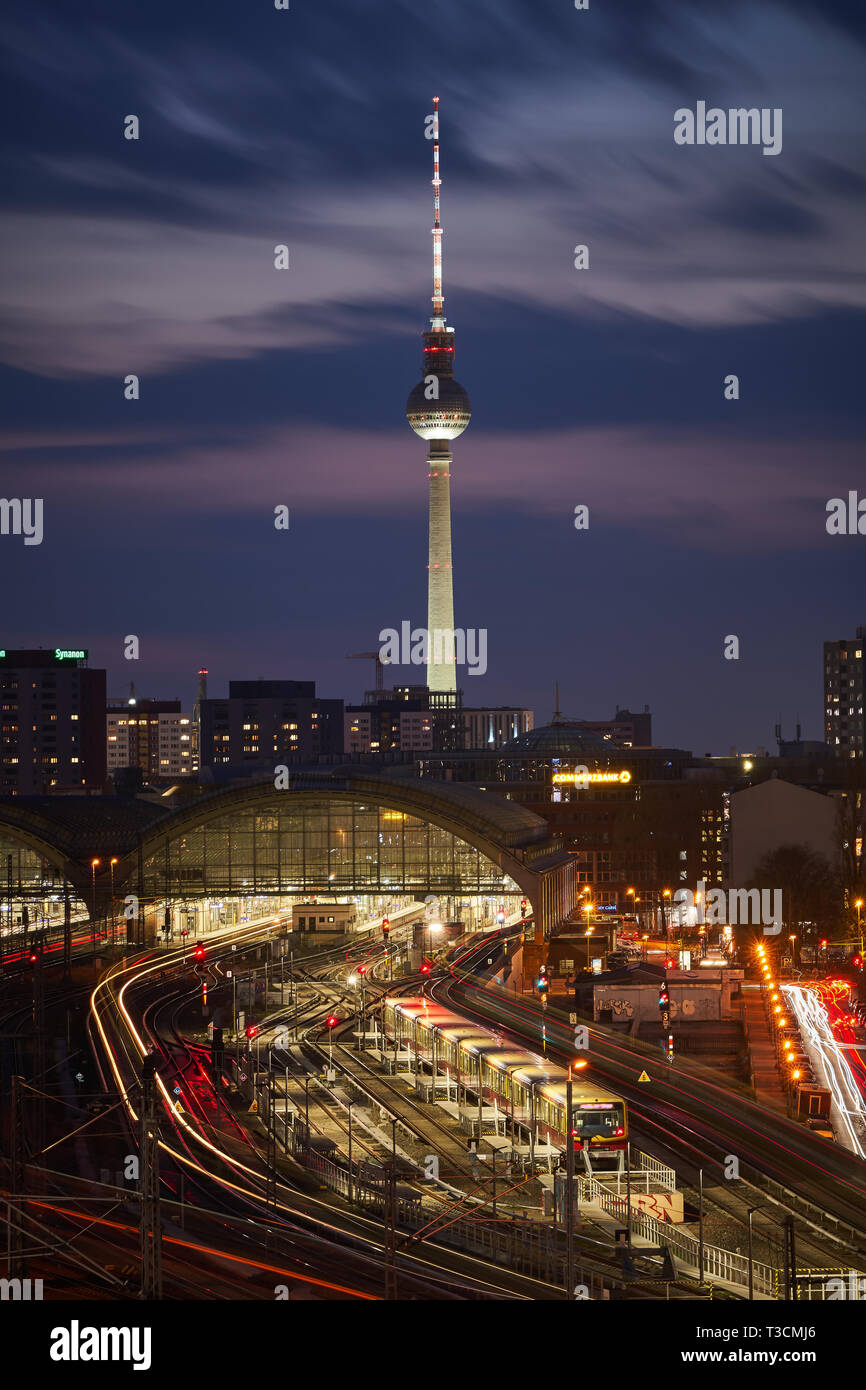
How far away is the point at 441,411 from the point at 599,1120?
568 ft

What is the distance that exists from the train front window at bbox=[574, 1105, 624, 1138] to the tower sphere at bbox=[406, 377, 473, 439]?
173 m

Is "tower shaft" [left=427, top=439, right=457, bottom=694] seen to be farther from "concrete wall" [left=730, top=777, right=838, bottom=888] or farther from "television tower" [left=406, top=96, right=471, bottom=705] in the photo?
"concrete wall" [left=730, top=777, right=838, bottom=888]

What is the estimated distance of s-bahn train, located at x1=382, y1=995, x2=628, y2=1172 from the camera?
26.7 m

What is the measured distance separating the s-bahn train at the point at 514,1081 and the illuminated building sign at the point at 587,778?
192 feet

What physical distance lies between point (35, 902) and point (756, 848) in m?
38.3

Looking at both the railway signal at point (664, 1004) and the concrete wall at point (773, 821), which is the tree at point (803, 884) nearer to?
the concrete wall at point (773, 821)

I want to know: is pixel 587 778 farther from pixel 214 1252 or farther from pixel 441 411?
pixel 441 411

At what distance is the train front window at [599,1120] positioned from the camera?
26.7m

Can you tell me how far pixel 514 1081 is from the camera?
102ft

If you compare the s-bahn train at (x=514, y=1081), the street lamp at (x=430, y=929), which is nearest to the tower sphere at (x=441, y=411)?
the street lamp at (x=430, y=929)

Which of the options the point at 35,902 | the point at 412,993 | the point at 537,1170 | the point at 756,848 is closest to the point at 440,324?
the point at 756,848

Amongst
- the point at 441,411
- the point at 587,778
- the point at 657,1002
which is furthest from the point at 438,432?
the point at 657,1002

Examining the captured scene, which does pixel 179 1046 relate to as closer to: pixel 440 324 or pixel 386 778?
pixel 386 778

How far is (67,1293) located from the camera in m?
18.5
